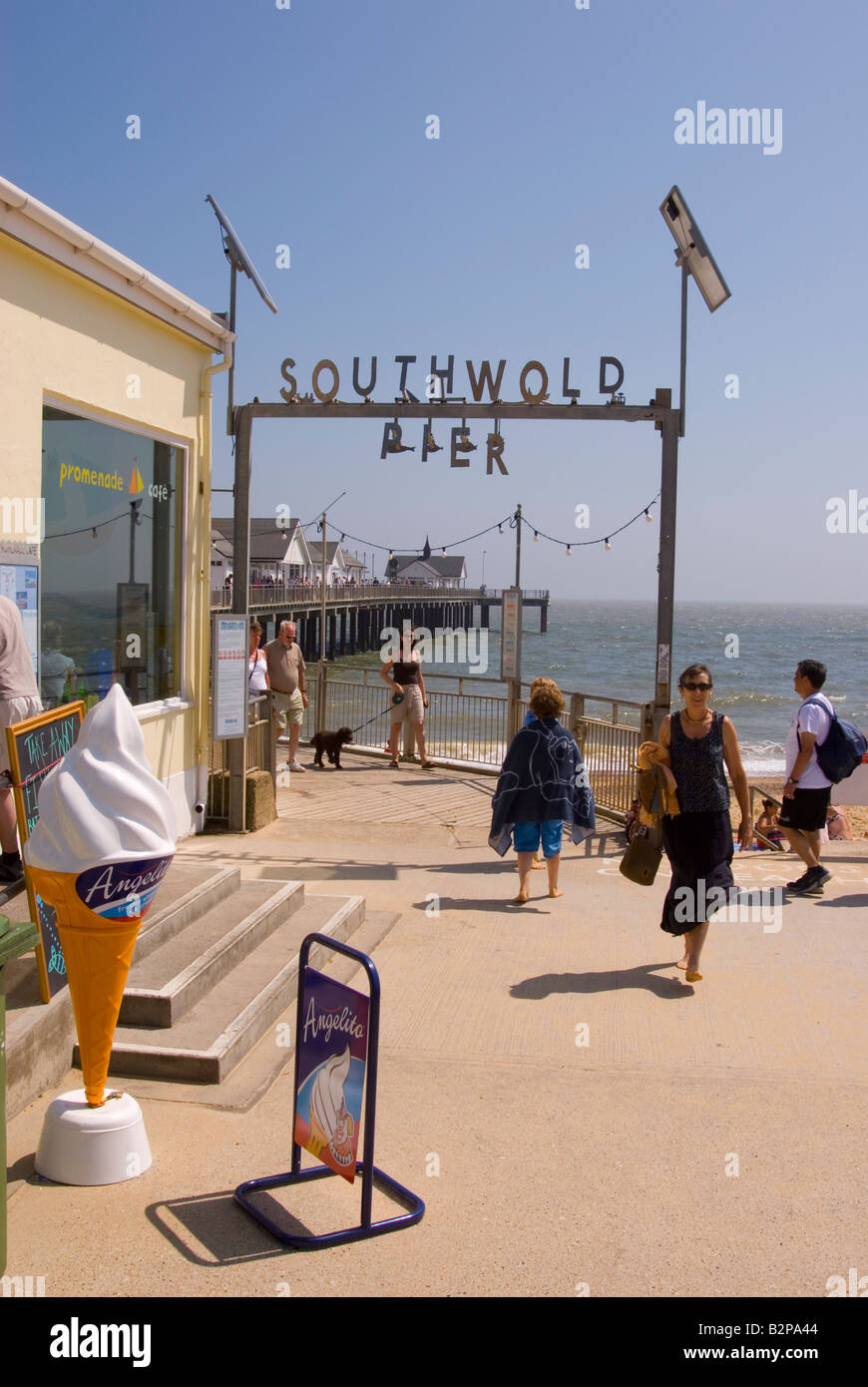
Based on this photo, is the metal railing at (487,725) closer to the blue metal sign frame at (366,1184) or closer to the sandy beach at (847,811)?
the sandy beach at (847,811)

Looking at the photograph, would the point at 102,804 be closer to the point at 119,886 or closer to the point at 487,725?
the point at 119,886

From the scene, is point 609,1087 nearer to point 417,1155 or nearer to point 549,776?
point 417,1155

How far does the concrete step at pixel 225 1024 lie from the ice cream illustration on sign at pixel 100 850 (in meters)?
0.89

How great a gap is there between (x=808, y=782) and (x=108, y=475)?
17.3 feet

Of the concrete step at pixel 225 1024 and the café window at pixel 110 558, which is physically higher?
the café window at pixel 110 558

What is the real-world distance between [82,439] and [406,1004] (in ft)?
13.9

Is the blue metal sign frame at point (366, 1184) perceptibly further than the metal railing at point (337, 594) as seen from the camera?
No

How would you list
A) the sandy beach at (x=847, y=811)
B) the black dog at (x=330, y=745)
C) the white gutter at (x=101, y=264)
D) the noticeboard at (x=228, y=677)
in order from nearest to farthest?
the white gutter at (x=101, y=264)
the noticeboard at (x=228, y=677)
the black dog at (x=330, y=745)
the sandy beach at (x=847, y=811)

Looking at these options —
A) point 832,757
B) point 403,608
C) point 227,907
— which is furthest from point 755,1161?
point 403,608

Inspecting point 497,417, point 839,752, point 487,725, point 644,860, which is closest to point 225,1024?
point 644,860

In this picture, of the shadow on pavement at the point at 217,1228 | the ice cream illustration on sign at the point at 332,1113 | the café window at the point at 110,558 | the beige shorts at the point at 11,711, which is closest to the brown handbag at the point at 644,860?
the ice cream illustration on sign at the point at 332,1113

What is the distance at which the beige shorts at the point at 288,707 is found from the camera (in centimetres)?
1347

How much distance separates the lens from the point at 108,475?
798 cm

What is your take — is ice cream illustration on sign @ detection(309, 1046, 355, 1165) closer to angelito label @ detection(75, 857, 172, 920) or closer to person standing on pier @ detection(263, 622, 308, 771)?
angelito label @ detection(75, 857, 172, 920)
